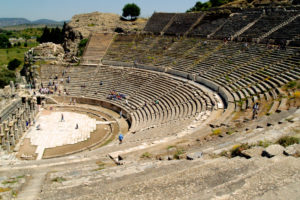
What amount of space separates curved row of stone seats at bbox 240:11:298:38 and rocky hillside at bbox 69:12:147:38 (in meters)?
19.6

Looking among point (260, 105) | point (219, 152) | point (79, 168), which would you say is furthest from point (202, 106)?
point (79, 168)

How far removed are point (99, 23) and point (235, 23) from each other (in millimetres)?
22745

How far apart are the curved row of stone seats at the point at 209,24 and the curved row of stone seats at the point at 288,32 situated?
28.9ft

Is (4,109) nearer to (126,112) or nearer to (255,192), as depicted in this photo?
(126,112)

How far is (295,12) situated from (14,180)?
31029 millimetres

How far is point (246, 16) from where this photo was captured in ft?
110

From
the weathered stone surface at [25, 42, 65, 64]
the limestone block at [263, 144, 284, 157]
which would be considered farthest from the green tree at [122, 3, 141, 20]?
the limestone block at [263, 144, 284, 157]

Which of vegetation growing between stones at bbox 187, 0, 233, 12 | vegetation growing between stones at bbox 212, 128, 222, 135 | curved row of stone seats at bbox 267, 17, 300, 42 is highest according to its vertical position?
vegetation growing between stones at bbox 187, 0, 233, 12

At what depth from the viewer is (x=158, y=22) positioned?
141 feet

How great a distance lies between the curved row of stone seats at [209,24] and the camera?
34.8m

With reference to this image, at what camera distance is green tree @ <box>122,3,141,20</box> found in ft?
176

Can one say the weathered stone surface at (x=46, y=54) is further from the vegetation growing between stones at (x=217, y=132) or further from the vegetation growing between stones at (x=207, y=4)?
the vegetation growing between stones at (x=207, y=4)

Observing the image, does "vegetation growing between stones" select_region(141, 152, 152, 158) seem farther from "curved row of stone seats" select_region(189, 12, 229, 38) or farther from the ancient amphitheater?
"curved row of stone seats" select_region(189, 12, 229, 38)

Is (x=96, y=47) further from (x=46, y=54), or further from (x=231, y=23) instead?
(x=231, y=23)
